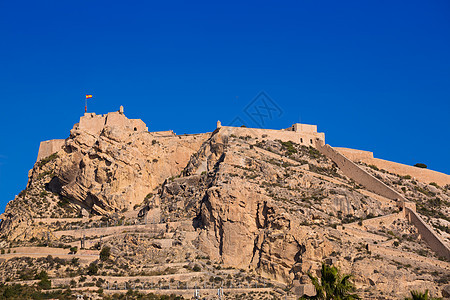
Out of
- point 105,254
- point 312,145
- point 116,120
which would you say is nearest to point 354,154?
point 312,145

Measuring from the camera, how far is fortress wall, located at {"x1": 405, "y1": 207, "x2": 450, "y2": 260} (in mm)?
61906

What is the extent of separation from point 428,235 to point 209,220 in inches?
739

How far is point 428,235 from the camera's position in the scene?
6412cm

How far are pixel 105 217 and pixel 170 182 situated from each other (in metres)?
6.77

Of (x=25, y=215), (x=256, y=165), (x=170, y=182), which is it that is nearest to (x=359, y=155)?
(x=256, y=165)

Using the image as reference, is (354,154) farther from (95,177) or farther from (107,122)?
(95,177)

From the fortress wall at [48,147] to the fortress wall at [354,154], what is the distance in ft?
97.8

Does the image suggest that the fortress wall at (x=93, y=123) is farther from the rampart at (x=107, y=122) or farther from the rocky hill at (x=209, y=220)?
the rocky hill at (x=209, y=220)

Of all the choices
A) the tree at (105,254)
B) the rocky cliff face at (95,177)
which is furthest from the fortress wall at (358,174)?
the tree at (105,254)

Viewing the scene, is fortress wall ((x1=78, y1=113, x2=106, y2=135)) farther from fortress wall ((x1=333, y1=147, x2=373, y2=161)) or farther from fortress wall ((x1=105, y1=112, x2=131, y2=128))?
fortress wall ((x1=333, y1=147, x2=373, y2=161))

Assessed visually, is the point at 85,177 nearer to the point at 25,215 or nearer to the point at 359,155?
the point at 25,215

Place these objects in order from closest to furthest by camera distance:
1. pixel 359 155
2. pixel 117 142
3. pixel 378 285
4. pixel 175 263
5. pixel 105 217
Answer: pixel 378 285 → pixel 175 263 → pixel 105 217 → pixel 117 142 → pixel 359 155

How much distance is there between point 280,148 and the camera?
7825cm

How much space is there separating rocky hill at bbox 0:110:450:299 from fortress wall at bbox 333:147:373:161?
2401 millimetres
